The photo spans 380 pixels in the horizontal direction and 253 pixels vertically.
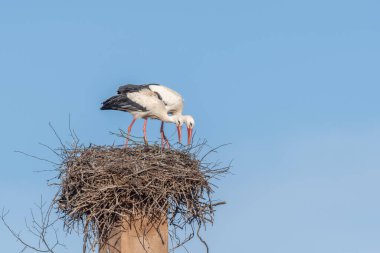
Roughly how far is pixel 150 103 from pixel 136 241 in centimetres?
682

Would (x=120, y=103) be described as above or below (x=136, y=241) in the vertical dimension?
above

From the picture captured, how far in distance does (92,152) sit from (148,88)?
5.02 m

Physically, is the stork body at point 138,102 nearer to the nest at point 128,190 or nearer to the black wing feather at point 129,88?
the black wing feather at point 129,88

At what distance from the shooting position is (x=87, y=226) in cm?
933

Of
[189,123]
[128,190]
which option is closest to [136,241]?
[128,190]

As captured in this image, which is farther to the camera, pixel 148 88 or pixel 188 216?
pixel 148 88

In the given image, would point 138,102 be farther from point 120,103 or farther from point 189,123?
point 189,123

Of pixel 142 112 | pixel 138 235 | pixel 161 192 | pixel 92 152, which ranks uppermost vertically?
pixel 142 112

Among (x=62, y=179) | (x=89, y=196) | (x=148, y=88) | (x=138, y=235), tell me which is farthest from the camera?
(x=148, y=88)

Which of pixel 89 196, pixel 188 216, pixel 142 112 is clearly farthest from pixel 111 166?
pixel 142 112

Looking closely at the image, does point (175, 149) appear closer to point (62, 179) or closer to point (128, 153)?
point (128, 153)

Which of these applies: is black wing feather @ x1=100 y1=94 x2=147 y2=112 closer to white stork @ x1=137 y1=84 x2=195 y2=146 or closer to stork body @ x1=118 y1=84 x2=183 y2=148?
stork body @ x1=118 y1=84 x2=183 y2=148

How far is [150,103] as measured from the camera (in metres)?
15.6

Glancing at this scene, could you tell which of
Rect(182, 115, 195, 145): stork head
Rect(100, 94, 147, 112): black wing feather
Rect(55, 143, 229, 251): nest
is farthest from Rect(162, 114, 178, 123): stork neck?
Rect(55, 143, 229, 251): nest
